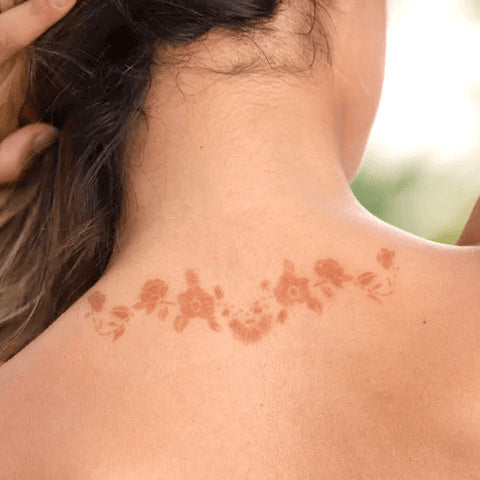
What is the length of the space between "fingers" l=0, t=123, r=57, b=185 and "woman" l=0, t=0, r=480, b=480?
8 centimetres

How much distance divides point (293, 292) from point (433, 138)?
262 inches

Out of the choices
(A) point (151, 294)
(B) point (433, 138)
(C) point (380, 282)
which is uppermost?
(A) point (151, 294)

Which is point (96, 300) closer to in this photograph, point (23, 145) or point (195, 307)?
point (195, 307)

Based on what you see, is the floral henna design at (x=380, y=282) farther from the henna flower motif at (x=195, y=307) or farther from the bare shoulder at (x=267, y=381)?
the henna flower motif at (x=195, y=307)

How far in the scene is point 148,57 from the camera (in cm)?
126

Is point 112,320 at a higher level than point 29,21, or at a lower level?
lower

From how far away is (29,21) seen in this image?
1.39 meters

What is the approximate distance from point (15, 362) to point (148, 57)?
2.03 ft

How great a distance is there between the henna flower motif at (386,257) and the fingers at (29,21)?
83 cm

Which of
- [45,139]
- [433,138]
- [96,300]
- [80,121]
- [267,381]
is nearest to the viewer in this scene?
[267,381]

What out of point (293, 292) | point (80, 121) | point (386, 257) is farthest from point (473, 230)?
point (80, 121)

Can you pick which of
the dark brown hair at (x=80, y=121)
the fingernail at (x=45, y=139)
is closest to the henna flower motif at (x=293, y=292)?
the dark brown hair at (x=80, y=121)

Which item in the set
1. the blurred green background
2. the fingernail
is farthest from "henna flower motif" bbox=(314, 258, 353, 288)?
the blurred green background

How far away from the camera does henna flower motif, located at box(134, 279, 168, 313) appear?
1092 millimetres
